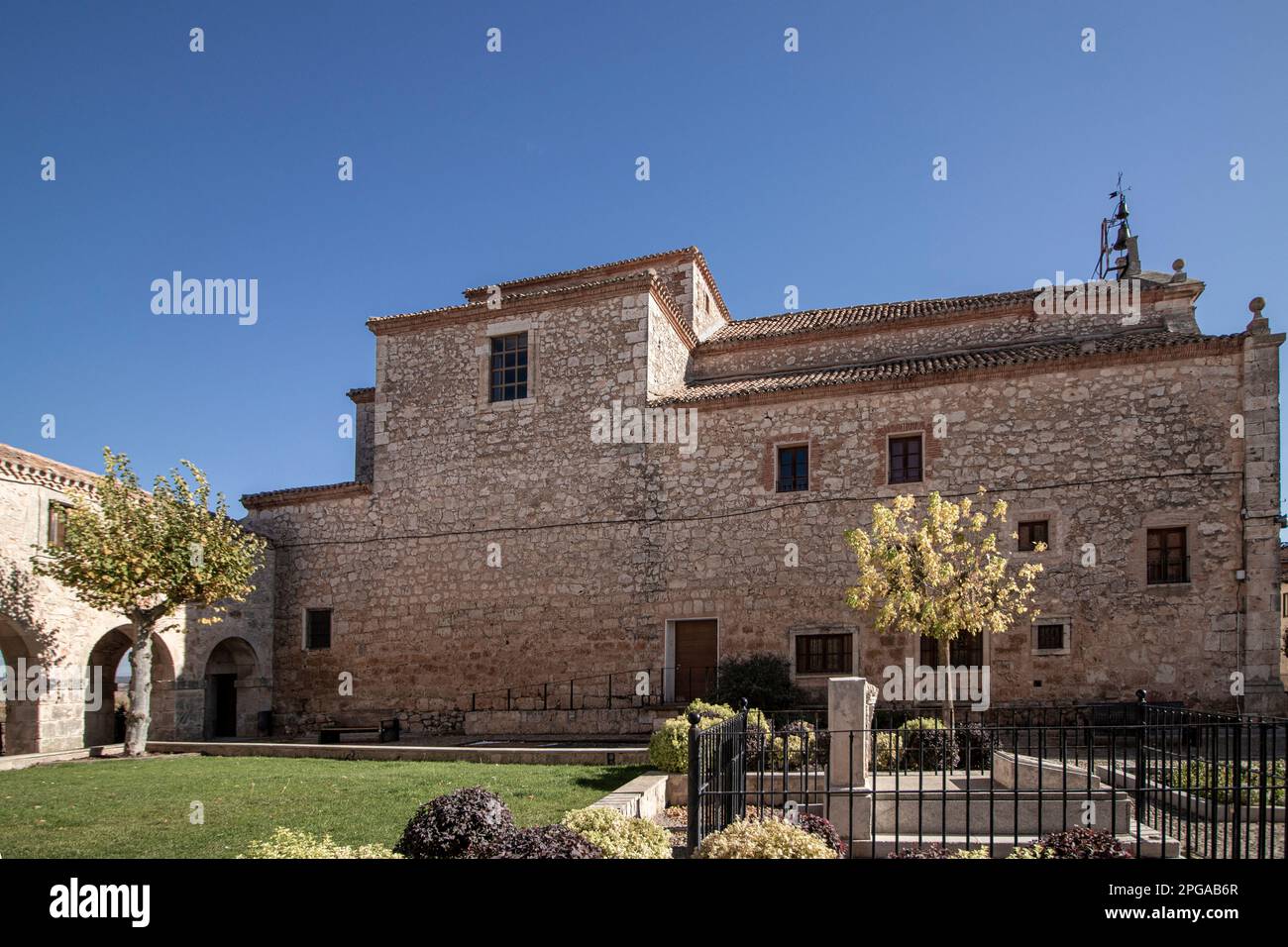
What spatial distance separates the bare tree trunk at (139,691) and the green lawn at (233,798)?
1752 millimetres

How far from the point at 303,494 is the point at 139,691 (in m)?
6.06

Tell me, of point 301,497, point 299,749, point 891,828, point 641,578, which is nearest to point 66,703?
point 299,749

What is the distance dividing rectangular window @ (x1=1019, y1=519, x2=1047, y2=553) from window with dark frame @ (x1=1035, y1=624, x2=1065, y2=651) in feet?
4.42

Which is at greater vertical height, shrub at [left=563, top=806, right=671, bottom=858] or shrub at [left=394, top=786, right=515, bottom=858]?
shrub at [left=394, top=786, right=515, bottom=858]

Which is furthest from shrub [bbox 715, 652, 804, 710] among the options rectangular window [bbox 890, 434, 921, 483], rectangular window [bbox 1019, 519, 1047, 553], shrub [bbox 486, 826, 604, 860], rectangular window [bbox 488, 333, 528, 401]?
shrub [bbox 486, 826, 604, 860]

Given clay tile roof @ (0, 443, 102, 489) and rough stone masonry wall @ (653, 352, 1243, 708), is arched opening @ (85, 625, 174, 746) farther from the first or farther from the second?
rough stone masonry wall @ (653, 352, 1243, 708)

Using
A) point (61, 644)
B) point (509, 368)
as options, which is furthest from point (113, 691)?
point (509, 368)

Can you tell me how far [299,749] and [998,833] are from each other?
1112cm

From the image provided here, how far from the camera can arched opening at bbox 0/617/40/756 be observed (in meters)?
15.4

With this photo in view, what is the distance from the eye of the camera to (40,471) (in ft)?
52.6

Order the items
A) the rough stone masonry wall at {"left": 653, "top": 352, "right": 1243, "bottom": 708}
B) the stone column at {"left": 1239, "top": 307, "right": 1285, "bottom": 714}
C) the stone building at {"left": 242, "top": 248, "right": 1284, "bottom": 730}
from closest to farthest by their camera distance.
Answer: 1. the stone column at {"left": 1239, "top": 307, "right": 1285, "bottom": 714}
2. the rough stone masonry wall at {"left": 653, "top": 352, "right": 1243, "bottom": 708}
3. the stone building at {"left": 242, "top": 248, "right": 1284, "bottom": 730}

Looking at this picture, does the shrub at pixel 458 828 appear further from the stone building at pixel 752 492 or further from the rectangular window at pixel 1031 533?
the rectangular window at pixel 1031 533

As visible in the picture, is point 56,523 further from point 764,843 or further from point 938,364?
point 938,364

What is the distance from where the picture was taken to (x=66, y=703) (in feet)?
53.0
